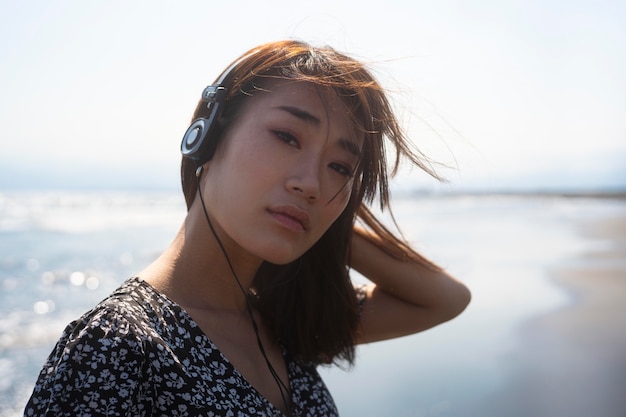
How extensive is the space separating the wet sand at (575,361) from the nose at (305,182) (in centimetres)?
314

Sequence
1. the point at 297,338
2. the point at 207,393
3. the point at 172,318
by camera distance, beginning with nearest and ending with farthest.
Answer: the point at 207,393 → the point at 172,318 → the point at 297,338

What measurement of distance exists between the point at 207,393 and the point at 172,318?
22cm

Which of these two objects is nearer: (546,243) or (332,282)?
(332,282)

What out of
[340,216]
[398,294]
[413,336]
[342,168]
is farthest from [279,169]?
[413,336]

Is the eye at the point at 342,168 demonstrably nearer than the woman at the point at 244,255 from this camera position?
No

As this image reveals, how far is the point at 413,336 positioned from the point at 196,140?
14.5 feet

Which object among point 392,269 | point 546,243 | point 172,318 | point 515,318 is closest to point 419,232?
point 546,243

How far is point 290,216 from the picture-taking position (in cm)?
175

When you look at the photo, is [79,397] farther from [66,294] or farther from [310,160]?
[66,294]

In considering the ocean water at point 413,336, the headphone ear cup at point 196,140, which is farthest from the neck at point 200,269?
the ocean water at point 413,336

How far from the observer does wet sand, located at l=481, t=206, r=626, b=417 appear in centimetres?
440

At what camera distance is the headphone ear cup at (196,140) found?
1.80 metres

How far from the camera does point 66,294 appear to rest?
27.3 feet

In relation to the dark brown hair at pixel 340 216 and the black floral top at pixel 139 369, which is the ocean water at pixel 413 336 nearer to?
the dark brown hair at pixel 340 216
